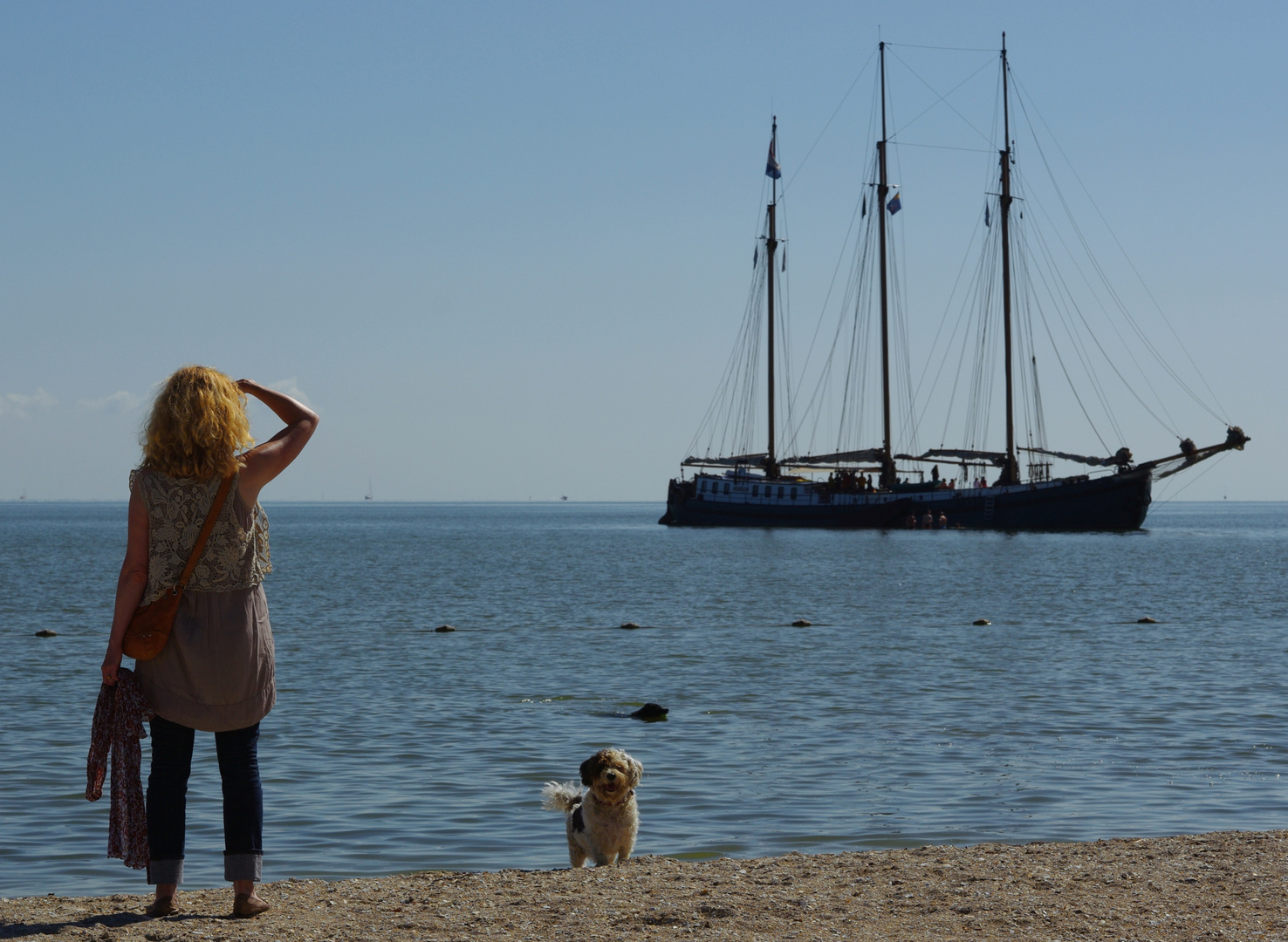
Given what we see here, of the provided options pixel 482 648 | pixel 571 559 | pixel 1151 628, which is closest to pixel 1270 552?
pixel 571 559

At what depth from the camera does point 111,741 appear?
17.0 feet

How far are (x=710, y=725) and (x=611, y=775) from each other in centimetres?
662

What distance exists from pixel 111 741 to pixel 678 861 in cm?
312

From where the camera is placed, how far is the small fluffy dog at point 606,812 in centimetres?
708

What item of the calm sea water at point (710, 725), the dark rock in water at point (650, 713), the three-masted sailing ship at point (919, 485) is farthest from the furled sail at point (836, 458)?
the dark rock in water at point (650, 713)

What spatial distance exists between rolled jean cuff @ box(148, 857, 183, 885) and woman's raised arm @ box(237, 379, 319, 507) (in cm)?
148

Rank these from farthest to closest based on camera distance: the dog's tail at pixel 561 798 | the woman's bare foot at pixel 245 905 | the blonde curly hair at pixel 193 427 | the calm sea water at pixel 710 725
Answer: the calm sea water at pixel 710 725 → the dog's tail at pixel 561 798 → the woman's bare foot at pixel 245 905 → the blonde curly hair at pixel 193 427

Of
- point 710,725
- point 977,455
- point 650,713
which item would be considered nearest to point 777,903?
point 710,725

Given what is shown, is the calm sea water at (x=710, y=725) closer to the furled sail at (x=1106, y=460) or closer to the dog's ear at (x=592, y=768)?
the dog's ear at (x=592, y=768)

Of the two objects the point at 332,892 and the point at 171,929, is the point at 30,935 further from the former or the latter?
the point at 332,892

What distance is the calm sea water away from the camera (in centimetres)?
865

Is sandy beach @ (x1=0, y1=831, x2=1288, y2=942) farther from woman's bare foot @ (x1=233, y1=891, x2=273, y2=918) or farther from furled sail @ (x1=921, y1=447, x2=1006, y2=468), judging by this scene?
furled sail @ (x1=921, y1=447, x2=1006, y2=468)

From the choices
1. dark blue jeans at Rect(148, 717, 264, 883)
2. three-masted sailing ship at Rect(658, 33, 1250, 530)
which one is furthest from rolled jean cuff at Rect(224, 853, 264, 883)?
three-masted sailing ship at Rect(658, 33, 1250, 530)

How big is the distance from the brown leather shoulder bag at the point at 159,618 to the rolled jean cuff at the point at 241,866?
0.92 meters
